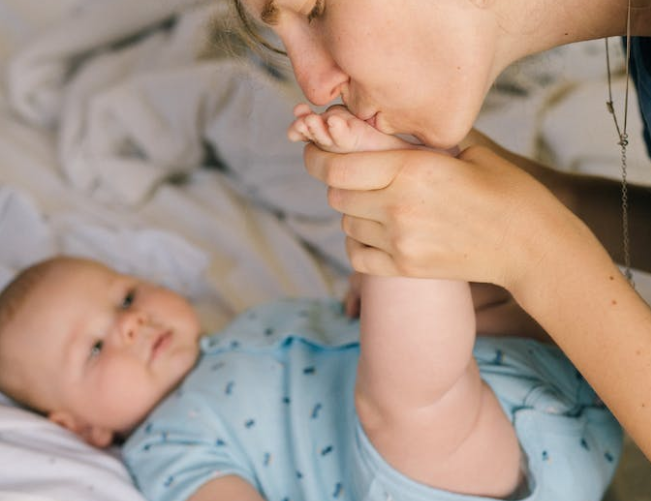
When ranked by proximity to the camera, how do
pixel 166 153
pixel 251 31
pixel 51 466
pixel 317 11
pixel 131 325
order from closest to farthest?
pixel 317 11 < pixel 251 31 < pixel 51 466 < pixel 131 325 < pixel 166 153

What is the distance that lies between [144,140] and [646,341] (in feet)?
3.43

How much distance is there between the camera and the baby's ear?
114cm

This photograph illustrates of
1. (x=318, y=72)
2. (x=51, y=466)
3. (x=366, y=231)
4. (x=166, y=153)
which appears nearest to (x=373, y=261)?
(x=366, y=231)

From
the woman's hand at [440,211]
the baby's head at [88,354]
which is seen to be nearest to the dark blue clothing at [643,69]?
the woman's hand at [440,211]

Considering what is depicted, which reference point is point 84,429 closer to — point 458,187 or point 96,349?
point 96,349

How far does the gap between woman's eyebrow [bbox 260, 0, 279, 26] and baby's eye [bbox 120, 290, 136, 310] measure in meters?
0.61

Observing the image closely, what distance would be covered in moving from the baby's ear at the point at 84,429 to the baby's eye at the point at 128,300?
0.53ft

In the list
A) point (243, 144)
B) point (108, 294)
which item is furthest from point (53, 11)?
point (108, 294)

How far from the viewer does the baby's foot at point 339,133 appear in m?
0.70

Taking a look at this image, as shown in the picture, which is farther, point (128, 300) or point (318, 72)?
point (128, 300)

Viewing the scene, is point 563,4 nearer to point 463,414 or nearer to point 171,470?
point 463,414

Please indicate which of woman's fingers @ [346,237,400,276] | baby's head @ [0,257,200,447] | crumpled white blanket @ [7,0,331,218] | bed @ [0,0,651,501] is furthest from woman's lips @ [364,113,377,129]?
crumpled white blanket @ [7,0,331,218]

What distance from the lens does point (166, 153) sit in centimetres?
152

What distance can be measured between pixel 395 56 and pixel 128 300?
0.67 m
